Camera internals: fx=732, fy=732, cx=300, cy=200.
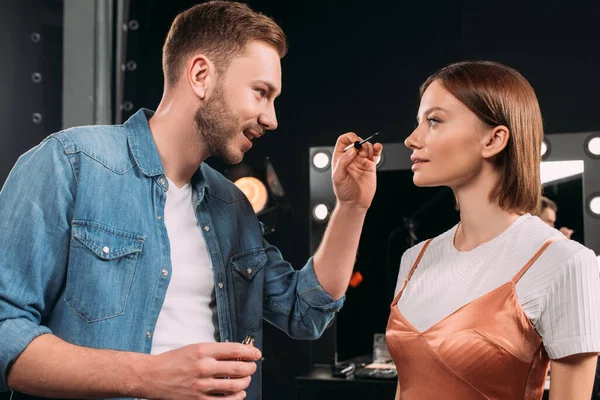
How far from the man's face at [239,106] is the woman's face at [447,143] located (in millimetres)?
368

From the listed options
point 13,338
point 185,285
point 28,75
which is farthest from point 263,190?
point 13,338

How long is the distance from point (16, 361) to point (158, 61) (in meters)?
2.73

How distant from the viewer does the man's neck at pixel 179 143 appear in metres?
1.78

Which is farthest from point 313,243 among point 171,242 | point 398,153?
point 171,242

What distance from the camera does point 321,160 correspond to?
11.7 ft

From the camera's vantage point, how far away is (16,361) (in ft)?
4.53

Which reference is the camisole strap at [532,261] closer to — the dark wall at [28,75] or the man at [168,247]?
the man at [168,247]

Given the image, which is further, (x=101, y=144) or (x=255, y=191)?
(x=255, y=191)

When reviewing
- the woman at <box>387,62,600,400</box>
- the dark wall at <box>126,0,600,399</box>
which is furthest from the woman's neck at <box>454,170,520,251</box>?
the dark wall at <box>126,0,600,399</box>

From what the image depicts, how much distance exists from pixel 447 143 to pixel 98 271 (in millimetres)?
827

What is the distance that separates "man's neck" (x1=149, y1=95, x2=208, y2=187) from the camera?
178 cm

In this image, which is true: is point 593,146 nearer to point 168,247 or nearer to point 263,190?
point 263,190

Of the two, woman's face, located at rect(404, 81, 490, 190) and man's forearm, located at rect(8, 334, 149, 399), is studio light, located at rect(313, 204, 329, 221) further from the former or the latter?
man's forearm, located at rect(8, 334, 149, 399)

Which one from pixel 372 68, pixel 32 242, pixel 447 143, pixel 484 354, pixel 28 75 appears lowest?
pixel 484 354
